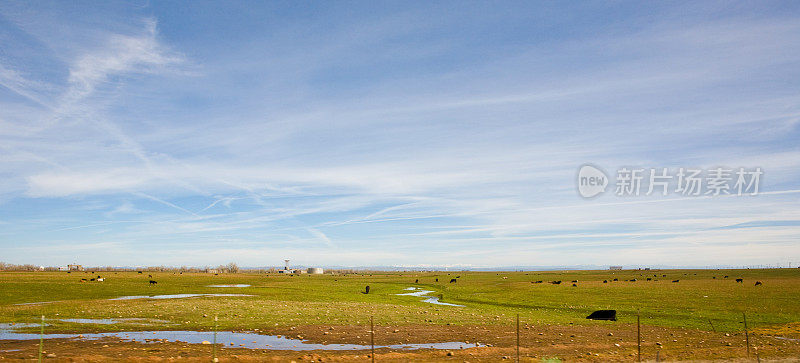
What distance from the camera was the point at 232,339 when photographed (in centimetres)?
2750

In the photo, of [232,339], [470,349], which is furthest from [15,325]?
[470,349]

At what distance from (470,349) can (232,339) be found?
13.5 meters

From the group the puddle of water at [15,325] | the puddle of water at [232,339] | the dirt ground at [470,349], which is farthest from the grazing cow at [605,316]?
the puddle of water at [15,325]

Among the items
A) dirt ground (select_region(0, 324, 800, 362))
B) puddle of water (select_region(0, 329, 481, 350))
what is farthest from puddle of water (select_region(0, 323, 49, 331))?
dirt ground (select_region(0, 324, 800, 362))

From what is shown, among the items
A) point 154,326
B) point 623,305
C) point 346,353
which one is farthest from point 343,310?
point 623,305

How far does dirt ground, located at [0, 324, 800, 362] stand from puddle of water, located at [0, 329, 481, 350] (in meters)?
1.02

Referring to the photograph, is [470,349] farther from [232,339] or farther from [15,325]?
[15,325]

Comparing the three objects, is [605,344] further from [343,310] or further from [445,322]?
[343,310]

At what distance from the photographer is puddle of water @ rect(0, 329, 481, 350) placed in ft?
83.8

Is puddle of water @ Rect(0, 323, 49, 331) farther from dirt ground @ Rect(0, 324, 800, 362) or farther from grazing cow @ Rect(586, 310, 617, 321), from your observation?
grazing cow @ Rect(586, 310, 617, 321)

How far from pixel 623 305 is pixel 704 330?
18741 mm

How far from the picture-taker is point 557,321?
39.2 meters

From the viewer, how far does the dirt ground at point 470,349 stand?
2172 centimetres

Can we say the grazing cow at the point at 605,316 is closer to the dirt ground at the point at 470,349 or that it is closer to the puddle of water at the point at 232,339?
the dirt ground at the point at 470,349
